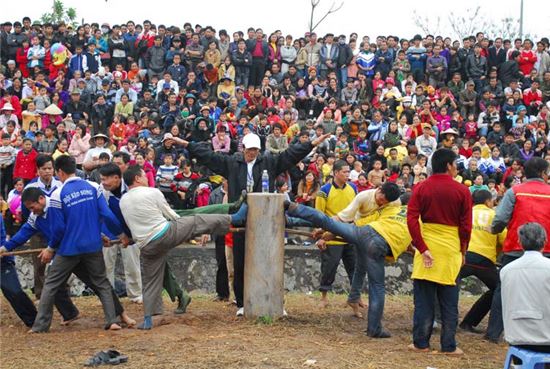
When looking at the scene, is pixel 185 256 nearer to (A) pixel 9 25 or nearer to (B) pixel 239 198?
(B) pixel 239 198

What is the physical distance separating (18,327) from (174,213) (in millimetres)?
2438

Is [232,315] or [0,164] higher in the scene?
[0,164]

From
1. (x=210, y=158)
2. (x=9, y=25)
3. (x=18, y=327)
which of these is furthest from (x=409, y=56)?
(x=18, y=327)

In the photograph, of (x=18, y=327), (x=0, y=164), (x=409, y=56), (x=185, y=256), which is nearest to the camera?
(x=18, y=327)

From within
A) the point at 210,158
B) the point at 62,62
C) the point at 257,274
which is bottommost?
the point at 257,274

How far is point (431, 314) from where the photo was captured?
8570mm

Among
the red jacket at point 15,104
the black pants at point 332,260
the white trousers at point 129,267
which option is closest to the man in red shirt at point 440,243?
the black pants at point 332,260

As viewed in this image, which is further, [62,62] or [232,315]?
[62,62]

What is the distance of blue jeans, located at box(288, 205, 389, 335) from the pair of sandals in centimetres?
271

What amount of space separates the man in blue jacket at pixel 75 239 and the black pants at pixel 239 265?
1404 millimetres

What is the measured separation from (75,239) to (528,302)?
493 cm

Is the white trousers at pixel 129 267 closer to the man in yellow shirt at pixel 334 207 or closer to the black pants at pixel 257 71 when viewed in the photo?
the man in yellow shirt at pixel 334 207

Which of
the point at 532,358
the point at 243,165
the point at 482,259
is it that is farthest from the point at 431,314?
the point at 243,165

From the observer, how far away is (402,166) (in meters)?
18.3
